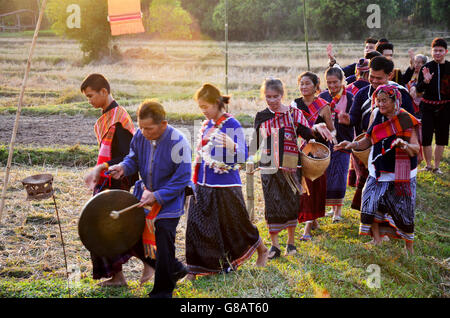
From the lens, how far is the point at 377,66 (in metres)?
5.14

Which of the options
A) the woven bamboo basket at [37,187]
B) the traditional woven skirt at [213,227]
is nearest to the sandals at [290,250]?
the traditional woven skirt at [213,227]

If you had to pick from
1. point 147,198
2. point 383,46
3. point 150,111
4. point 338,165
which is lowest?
point 338,165

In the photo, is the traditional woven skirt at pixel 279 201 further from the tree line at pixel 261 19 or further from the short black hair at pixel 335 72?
the tree line at pixel 261 19

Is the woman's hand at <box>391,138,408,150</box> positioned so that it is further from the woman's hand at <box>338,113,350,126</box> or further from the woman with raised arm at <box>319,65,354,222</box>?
the woman with raised arm at <box>319,65,354,222</box>

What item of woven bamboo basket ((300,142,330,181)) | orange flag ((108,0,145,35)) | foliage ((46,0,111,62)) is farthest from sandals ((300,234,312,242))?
foliage ((46,0,111,62))

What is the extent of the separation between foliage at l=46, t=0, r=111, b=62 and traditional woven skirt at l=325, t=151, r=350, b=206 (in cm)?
2765

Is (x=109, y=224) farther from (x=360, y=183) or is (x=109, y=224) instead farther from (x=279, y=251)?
(x=360, y=183)

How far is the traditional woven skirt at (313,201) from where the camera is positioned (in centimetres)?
535

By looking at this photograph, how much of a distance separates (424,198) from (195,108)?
345 inches

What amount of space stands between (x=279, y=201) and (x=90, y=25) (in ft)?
96.6

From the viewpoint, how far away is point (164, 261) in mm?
3686

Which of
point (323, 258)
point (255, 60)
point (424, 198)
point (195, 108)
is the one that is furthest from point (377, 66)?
point (255, 60)

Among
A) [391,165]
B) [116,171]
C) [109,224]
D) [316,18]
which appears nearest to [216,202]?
[116,171]

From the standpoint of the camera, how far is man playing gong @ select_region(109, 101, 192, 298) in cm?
367
